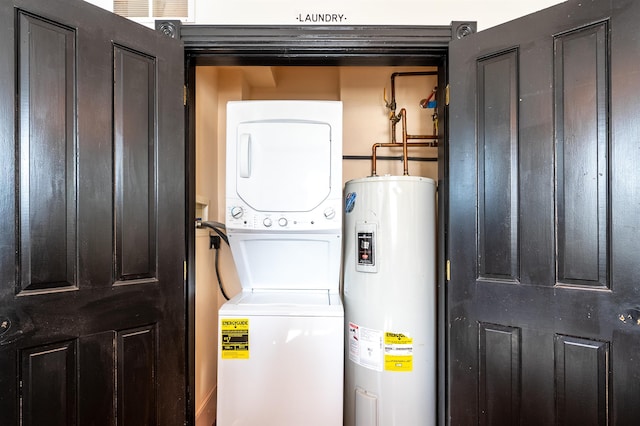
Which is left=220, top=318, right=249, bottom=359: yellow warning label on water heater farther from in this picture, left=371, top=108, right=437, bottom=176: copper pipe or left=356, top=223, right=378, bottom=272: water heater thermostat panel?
left=371, top=108, right=437, bottom=176: copper pipe

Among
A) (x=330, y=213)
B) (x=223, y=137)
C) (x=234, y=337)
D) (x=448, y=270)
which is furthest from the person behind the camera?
(x=223, y=137)

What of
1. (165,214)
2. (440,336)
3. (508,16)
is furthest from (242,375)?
(508,16)

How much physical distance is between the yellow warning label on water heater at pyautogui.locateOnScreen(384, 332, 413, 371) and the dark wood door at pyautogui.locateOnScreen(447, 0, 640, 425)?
0.94 feet

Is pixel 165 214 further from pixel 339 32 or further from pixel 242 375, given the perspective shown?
pixel 339 32

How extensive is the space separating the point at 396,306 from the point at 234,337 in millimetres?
813

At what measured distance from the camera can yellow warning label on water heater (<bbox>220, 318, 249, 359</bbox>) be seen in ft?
4.88

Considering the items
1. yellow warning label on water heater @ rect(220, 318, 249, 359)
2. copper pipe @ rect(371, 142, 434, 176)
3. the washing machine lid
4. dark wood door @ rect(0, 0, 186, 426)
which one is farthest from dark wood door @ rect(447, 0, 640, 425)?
dark wood door @ rect(0, 0, 186, 426)

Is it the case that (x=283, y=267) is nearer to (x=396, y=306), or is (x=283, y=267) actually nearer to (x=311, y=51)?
(x=396, y=306)

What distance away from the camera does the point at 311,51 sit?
1419 mm

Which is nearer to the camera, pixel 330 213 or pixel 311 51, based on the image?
pixel 311 51

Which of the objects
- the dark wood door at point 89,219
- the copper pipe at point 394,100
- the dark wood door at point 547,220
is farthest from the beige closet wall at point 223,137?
the dark wood door at point 547,220

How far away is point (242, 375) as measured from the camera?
1.48 m

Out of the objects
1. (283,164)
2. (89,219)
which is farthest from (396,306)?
(89,219)

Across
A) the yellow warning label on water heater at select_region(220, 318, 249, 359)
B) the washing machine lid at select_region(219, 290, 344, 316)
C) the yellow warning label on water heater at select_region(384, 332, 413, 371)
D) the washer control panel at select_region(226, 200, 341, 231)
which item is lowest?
the yellow warning label on water heater at select_region(384, 332, 413, 371)
